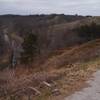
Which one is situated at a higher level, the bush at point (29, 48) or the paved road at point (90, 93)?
the paved road at point (90, 93)

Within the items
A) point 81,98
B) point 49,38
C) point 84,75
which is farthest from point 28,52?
point 49,38

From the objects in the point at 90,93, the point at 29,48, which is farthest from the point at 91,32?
the point at 90,93

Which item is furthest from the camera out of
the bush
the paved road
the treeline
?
the treeline

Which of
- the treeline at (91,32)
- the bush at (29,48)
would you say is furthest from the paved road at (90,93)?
the treeline at (91,32)

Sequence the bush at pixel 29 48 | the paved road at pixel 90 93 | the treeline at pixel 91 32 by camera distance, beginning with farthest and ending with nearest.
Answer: the treeline at pixel 91 32 → the bush at pixel 29 48 → the paved road at pixel 90 93

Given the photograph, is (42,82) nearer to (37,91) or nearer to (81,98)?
(37,91)

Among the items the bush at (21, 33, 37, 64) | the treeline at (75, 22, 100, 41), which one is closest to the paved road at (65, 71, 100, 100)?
the bush at (21, 33, 37, 64)

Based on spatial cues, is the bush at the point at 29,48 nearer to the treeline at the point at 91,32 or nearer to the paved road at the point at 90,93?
the treeline at the point at 91,32

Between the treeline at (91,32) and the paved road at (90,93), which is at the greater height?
the paved road at (90,93)

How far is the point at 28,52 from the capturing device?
48344 millimetres

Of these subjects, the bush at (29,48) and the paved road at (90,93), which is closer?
the paved road at (90,93)

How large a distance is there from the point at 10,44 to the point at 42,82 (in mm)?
98714

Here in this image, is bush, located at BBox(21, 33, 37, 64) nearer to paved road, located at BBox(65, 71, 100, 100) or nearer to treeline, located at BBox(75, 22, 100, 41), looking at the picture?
treeline, located at BBox(75, 22, 100, 41)

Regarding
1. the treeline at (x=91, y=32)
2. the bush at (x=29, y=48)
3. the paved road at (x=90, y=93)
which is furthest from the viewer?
the treeline at (x=91, y=32)
